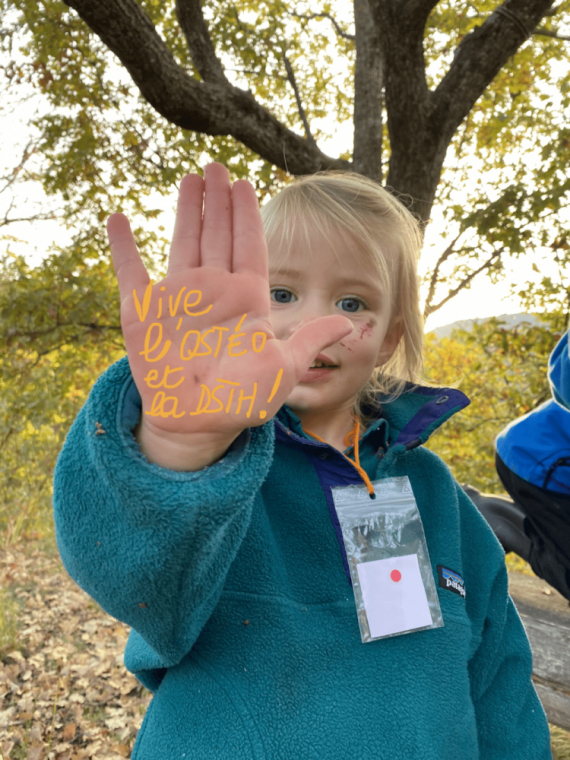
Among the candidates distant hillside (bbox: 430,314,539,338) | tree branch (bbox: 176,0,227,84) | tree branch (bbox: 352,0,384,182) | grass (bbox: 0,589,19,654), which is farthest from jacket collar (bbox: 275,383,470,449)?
distant hillside (bbox: 430,314,539,338)

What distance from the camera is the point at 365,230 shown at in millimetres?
1141

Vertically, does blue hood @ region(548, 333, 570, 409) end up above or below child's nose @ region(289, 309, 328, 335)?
below

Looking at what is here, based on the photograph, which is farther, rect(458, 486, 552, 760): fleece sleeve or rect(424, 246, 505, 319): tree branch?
rect(424, 246, 505, 319): tree branch

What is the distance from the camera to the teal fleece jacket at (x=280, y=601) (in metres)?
0.65

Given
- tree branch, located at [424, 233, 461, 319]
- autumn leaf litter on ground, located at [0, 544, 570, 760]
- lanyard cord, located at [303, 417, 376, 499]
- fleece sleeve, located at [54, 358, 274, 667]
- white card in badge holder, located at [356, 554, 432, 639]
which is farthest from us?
tree branch, located at [424, 233, 461, 319]

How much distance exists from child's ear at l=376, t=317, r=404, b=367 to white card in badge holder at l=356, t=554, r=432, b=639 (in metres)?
0.50

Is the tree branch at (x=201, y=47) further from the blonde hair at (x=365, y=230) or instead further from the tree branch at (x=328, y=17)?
the blonde hair at (x=365, y=230)

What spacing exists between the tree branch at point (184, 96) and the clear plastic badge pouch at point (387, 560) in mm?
2612

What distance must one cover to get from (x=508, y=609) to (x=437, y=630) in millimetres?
302

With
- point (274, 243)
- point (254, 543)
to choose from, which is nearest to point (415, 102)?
point (274, 243)

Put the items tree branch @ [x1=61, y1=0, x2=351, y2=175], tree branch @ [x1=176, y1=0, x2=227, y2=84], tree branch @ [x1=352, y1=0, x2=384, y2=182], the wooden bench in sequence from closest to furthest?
the wooden bench → tree branch @ [x1=61, y1=0, x2=351, y2=175] → tree branch @ [x1=176, y1=0, x2=227, y2=84] → tree branch @ [x1=352, y1=0, x2=384, y2=182]

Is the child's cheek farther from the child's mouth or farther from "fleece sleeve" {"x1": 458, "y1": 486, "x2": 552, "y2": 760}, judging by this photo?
"fleece sleeve" {"x1": 458, "y1": 486, "x2": 552, "y2": 760}

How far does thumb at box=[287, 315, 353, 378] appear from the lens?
0.67 metres

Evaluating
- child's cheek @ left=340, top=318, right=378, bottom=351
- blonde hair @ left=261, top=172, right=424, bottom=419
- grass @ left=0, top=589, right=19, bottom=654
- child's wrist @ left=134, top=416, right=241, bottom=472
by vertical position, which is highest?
blonde hair @ left=261, top=172, right=424, bottom=419
